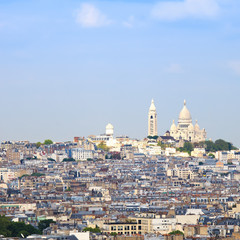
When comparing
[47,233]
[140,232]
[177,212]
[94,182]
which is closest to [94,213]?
[177,212]

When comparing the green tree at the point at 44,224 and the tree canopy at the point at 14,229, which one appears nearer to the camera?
the tree canopy at the point at 14,229

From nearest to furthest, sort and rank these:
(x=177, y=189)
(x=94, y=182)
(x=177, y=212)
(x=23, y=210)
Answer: (x=177, y=212), (x=23, y=210), (x=177, y=189), (x=94, y=182)

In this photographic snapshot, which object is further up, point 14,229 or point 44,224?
point 44,224

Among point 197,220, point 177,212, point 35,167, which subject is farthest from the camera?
point 35,167

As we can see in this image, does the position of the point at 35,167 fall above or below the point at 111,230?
above

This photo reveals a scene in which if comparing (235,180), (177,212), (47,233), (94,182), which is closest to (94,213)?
(177,212)

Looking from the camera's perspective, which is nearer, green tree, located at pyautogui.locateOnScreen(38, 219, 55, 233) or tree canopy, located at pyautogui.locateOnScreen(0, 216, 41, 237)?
tree canopy, located at pyautogui.locateOnScreen(0, 216, 41, 237)

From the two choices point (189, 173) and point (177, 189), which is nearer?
point (177, 189)

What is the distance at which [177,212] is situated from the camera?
10062 centimetres

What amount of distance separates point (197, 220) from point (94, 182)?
74796 mm

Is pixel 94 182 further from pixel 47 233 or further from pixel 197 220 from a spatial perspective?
pixel 47 233

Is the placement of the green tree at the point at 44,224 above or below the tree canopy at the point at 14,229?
above

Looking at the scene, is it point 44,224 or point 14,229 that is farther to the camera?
point 44,224

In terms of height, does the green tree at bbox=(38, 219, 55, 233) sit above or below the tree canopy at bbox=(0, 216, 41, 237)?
above
